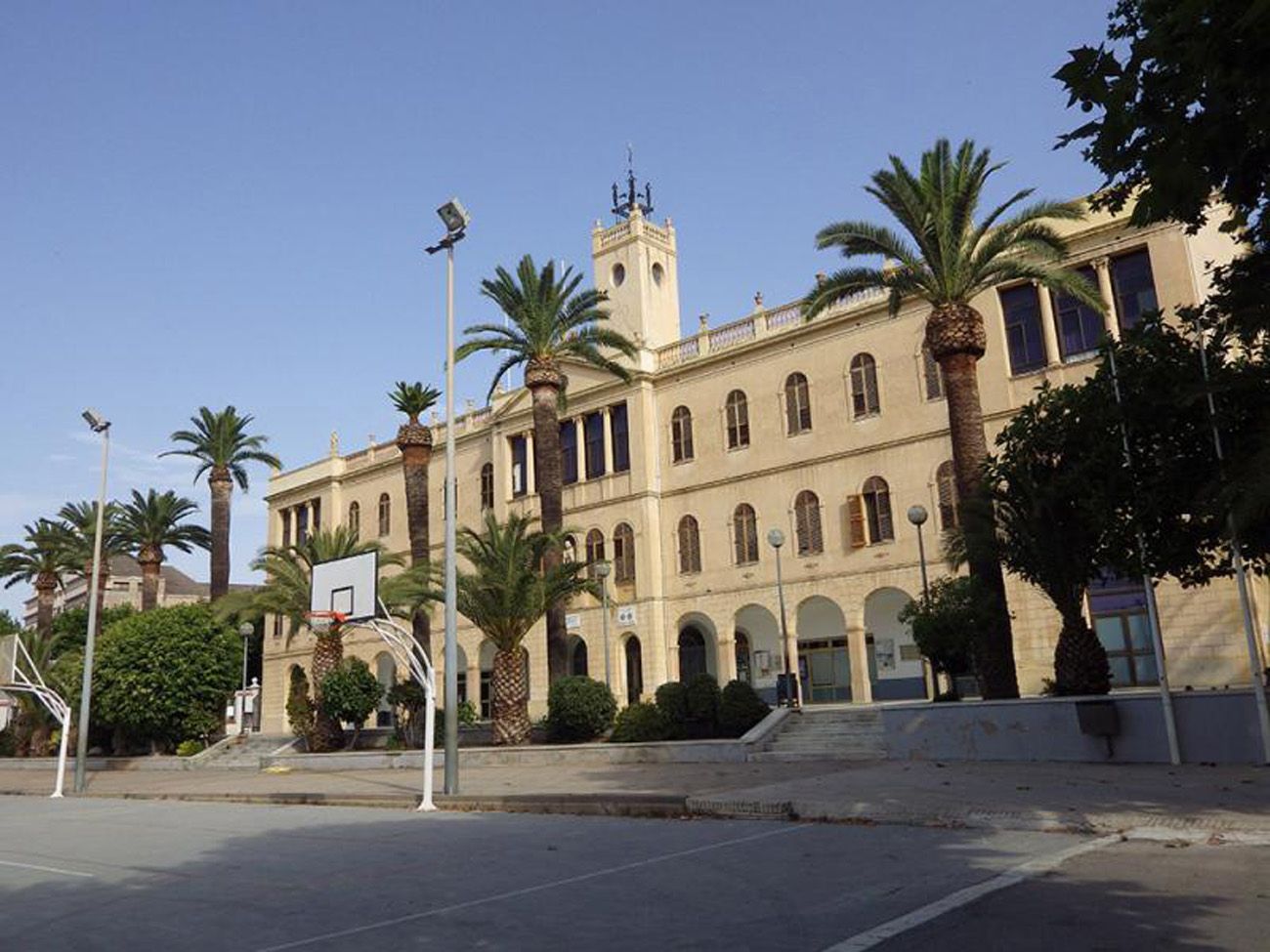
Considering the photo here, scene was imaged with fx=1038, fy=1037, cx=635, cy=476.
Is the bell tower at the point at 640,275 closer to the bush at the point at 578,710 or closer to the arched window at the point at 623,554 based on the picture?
the arched window at the point at 623,554

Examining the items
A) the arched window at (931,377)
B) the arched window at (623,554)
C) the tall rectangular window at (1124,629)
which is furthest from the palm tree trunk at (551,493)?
the tall rectangular window at (1124,629)

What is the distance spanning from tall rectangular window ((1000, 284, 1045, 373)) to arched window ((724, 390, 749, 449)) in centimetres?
981

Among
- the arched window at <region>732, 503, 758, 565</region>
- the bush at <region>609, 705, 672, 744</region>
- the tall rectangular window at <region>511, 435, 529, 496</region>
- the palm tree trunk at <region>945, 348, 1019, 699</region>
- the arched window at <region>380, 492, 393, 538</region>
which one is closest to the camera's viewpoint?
the palm tree trunk at <region>945, 348, 1019, 699</region>

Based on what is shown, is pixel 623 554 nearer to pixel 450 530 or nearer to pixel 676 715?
pixel 676 715

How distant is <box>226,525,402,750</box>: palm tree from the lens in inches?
1319

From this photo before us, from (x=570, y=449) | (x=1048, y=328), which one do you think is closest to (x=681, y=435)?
(x=570, y=449)

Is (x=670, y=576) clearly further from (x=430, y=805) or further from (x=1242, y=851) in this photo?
(x=1242, y=851)

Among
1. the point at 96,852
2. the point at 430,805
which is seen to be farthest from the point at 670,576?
the point at 96,852

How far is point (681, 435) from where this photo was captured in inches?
1577

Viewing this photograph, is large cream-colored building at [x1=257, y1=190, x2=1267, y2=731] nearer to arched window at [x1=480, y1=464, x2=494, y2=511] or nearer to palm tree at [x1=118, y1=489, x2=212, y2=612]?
arched window at [x1=480, y1=464, x2=494, y2=511]

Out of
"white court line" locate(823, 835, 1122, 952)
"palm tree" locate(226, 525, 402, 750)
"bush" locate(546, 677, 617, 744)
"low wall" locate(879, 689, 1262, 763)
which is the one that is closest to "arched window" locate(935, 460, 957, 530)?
"bush" locate(546, 677, 617, 744)

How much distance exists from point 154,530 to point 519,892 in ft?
165

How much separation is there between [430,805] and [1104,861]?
10779 millimetres

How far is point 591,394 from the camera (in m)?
42.7
